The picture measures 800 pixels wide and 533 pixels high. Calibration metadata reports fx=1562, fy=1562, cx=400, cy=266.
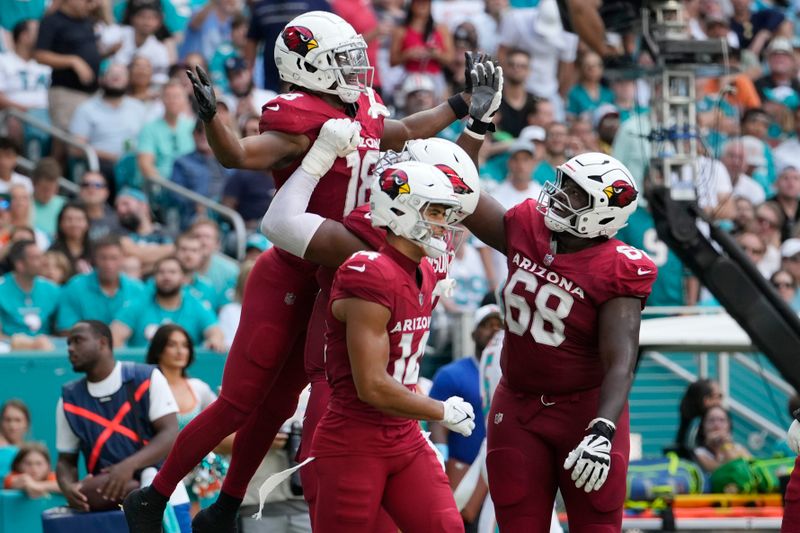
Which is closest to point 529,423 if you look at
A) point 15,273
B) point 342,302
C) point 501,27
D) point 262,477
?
point 342,302

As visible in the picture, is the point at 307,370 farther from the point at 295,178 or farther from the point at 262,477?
the point at 262,477

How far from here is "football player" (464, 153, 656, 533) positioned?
20.2 ft

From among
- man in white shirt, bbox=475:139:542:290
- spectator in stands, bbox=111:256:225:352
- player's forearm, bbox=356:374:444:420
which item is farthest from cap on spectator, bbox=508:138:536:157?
player's forearm, bbox=356:374:444:420

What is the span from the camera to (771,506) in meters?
9.54

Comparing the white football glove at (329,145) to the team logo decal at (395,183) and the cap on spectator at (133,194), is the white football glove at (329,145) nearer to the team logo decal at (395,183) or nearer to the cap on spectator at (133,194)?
the team logo decal at (395,183)

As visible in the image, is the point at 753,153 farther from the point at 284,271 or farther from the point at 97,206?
the point at 284,271

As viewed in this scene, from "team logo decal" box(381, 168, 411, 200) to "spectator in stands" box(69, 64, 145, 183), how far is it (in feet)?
22.7

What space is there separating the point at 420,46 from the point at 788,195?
11.4 ft

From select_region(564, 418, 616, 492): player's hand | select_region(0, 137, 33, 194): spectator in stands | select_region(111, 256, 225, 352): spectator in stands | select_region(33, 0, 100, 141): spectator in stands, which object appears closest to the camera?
select_region(564, 418, 616, 492): player's hand

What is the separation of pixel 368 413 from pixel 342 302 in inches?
16.5

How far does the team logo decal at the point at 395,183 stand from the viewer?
222 inches

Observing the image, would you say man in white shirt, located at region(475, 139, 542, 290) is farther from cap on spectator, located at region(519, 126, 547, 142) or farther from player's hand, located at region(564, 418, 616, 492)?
player's hand, located at region(564, 418, 616, 492)

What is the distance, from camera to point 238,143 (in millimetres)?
5906

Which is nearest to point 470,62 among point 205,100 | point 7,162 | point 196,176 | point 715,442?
point 205,100
